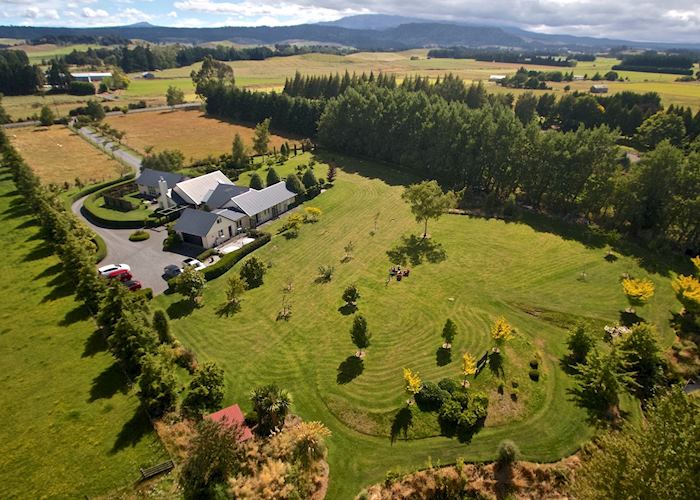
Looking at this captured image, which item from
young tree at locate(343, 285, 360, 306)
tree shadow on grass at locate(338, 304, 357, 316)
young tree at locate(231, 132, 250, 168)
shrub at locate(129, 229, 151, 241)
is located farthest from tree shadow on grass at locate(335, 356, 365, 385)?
young tree at locate(231, 132, 250, 168)

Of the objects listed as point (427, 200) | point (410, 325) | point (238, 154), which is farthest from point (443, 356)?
point (238, 154)

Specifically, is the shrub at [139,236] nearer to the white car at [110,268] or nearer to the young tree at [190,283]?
the white car at [110,268]

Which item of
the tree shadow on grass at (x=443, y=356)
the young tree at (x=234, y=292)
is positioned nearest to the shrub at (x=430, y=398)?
the tree shadow on grass at (x=443, y=356)

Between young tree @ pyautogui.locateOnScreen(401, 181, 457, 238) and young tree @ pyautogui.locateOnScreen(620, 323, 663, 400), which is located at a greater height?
young tree @ pyautogui.locateOnScreen(401, 181, 457, 238)

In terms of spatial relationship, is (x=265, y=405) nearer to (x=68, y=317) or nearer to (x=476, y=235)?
(x=68, y=317)

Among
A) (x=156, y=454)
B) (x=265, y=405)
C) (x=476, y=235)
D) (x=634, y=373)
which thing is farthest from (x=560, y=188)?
(x=156, y=454)

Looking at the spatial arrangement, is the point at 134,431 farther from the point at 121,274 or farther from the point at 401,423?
the point at 121,274

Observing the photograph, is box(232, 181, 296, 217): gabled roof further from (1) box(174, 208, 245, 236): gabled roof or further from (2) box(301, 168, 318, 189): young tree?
(1) box(174, 208, 245, 236): gabled roof
